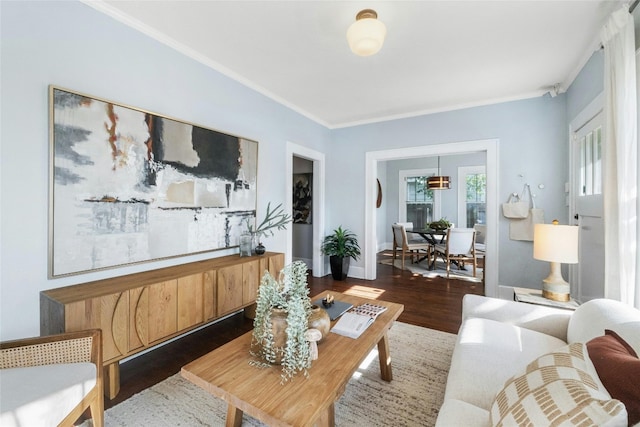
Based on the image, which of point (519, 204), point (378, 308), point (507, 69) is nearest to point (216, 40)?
point (378, 308)

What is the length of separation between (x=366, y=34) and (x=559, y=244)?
2.13 meters

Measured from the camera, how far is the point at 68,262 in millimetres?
1728

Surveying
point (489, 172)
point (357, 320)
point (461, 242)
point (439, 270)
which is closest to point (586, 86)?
point (489, 172)

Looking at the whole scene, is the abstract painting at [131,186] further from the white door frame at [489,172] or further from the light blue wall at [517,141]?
the light blue wall at [517,141]

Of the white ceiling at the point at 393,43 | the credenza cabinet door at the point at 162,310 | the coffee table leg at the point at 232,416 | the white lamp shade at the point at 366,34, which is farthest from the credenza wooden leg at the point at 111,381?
the white lamp shade at the point at 366,34

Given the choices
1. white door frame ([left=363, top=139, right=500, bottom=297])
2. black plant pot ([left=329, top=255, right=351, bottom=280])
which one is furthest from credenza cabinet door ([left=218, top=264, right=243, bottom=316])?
white door frame ([left=363, top=139, right=500, bottom=297])

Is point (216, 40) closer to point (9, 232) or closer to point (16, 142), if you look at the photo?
point (16, 142)

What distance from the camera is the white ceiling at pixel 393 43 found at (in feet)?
6.26

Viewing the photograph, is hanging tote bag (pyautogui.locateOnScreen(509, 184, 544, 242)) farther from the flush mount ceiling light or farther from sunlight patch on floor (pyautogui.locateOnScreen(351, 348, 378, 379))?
the flush mount ceiling light

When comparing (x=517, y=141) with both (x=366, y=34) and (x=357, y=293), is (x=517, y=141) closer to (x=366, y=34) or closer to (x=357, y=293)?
(x=366, y=34)

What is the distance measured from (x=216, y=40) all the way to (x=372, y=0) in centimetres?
133

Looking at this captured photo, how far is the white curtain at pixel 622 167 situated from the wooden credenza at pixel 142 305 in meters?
2.68

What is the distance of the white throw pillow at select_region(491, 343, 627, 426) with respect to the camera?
1.99 ft

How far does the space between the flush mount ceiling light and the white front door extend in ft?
6.59
